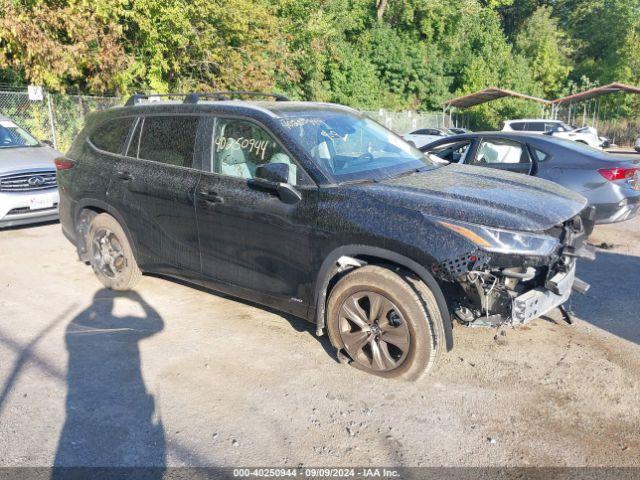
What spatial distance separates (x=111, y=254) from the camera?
5.61 m

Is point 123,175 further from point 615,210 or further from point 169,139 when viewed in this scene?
point 615,210

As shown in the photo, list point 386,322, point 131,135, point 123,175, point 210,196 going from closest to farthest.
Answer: point 386,322, point 210,196, point 123,175, point 131,135

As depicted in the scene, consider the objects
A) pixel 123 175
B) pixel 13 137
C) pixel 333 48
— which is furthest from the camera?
pixel 333 48

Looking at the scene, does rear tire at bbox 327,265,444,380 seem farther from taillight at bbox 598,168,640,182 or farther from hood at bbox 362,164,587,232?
taillight at bbox 598,168,640,182

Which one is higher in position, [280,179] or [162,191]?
[280,179]

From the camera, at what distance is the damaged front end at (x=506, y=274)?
3.38 meters

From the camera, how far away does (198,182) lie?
459cm

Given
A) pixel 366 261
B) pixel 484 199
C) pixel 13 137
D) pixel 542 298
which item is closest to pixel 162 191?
pixel 366 261

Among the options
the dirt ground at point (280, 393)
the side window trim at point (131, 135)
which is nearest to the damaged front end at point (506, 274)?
the dirt ground at point (280, 393)

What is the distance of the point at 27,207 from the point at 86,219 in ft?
9.03

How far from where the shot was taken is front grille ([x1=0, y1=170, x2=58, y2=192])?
307 inches

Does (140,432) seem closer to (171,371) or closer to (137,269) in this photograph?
(171,371)

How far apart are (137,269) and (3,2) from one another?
10912 mm

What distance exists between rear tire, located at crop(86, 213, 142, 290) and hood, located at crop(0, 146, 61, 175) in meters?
3.05
